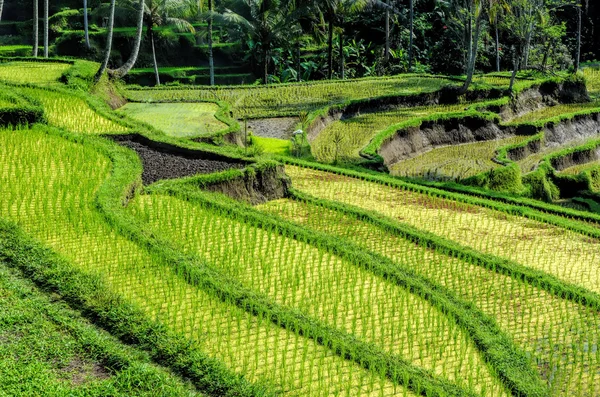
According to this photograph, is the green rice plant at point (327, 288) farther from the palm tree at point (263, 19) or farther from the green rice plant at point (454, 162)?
the palm tree at point (263, 19)

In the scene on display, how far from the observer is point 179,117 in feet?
49.9

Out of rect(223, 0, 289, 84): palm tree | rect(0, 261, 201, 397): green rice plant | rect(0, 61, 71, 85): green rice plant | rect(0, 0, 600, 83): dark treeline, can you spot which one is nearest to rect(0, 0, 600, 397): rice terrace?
rect(0, 261, 201, 397): green rice plant

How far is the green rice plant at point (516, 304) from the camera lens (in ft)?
20.1

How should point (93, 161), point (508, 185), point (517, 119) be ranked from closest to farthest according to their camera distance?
point (93, 161) < point (508, 185) < point (517, 119)

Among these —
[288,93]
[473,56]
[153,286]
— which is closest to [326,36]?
[288,93]

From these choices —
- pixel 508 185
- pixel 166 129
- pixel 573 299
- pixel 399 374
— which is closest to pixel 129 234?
pixel 399 374

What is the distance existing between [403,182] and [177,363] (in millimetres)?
6767

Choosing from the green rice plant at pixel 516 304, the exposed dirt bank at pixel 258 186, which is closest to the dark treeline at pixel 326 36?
the exposed dirt bank at pixel 258 186

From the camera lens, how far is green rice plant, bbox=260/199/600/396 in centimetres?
612

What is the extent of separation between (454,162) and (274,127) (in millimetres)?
3593

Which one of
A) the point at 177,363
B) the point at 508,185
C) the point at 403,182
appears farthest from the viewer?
the point at 508,185

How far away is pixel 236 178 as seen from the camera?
10.1m

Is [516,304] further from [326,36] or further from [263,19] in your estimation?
[326,36]

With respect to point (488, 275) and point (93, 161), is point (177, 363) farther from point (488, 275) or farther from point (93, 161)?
point (93, 161)
